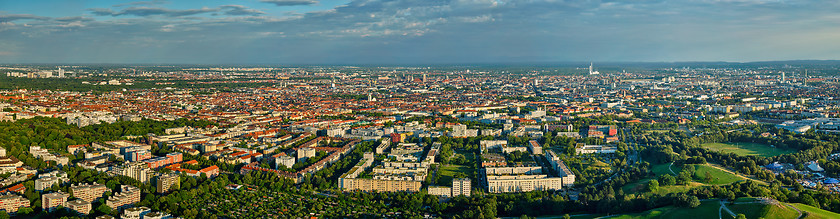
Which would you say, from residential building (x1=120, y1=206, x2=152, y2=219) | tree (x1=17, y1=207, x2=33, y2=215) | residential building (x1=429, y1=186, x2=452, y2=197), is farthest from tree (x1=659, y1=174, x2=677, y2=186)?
tree (x1=17, y1=207, x2=33, y2=215)

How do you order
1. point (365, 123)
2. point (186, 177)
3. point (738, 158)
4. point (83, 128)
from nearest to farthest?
point (186, 177)
point (738, 158)
point (83, 128)
point (365, 123)

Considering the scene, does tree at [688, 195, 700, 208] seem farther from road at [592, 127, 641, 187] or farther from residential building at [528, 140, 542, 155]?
residential building at [528, 140, 542, 155]

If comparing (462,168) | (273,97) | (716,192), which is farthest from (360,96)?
(716,192)

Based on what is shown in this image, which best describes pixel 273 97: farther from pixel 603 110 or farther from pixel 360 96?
pixel 603 110

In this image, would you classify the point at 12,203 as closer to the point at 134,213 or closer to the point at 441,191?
the point at 134,213

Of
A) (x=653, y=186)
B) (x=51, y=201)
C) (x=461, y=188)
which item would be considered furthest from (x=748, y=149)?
(x=51, y=201)
